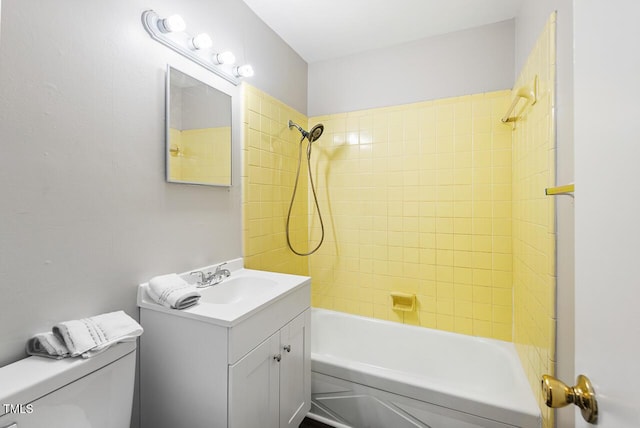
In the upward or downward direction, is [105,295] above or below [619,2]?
below

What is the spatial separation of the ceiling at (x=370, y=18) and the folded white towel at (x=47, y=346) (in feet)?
6.35

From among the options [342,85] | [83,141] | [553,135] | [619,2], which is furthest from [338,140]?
[619,2]

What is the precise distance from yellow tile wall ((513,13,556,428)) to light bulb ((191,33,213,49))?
1.52 metres

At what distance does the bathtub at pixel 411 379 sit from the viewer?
133cm

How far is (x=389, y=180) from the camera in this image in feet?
7.05

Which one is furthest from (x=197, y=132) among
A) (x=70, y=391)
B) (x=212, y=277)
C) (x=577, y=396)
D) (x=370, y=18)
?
(x=577, y=396)

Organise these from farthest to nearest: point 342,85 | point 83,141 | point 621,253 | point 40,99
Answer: point 342,85, point 83,141, point 40,99, point 621,253

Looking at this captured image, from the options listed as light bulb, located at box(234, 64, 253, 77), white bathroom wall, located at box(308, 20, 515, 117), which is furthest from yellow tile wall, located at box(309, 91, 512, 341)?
light bulb, located at box(234, 64, 253, 77)

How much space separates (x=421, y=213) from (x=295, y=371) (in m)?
1.37

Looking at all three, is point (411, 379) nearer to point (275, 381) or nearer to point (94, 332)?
point (275, 381)

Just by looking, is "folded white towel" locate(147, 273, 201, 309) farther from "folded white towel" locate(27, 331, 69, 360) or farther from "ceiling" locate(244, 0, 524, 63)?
"ceiling" locate(244, 0, 524, 63)

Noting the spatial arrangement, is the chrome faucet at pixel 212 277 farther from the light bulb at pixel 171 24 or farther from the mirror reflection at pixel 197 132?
the light bulb at pixel 171 24

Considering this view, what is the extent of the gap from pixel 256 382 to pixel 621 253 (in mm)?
1173

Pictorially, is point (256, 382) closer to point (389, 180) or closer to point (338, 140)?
point (389, 180)
